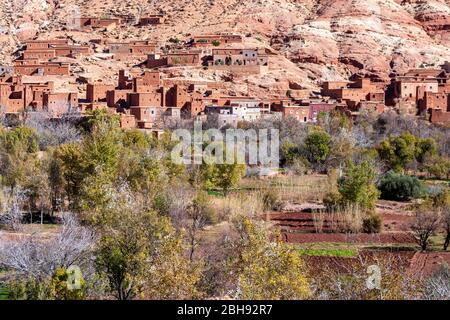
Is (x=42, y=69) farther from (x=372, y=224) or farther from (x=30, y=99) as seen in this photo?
(x=372, y=224)

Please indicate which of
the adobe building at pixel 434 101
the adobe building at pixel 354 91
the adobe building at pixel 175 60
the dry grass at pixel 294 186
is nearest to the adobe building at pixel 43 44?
the adobe building at pixel 175 60

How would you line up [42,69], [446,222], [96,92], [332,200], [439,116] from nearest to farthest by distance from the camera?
[446,222]
[332,200]
[96,92]
[439,116]
[42,69]

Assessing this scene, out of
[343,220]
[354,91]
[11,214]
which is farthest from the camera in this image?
[354,91]

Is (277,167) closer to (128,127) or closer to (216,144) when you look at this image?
(216,144)

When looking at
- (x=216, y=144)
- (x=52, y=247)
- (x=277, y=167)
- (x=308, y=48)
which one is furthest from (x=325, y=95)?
(x=52, y=247)

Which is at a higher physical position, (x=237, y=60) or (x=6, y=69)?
(x=237, y=60)

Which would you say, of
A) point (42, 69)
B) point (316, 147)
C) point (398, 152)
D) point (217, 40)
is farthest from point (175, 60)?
point (398, 152)
